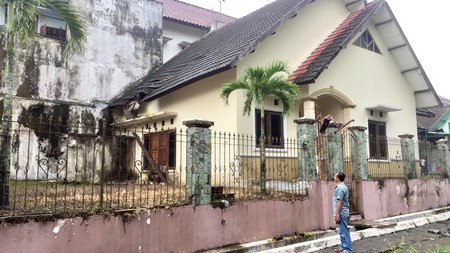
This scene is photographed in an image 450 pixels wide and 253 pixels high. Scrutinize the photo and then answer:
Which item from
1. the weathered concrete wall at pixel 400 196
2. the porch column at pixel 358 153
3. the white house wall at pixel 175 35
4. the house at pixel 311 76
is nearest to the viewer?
the weathered concrete wall at pixel 400 196

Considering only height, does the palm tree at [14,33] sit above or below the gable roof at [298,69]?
below

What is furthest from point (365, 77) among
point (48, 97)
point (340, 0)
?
point (48, 97)

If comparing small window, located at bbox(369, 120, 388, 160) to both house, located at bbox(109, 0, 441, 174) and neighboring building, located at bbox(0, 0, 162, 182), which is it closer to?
house, located at bbox(109, 0, 441, 174)

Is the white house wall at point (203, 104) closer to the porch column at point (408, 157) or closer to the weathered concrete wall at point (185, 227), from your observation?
the weathered concrete wall at point (185, 227)

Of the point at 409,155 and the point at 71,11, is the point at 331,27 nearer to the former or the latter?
the point at 409,155

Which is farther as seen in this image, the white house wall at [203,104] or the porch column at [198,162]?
the white house wall at [203,104]

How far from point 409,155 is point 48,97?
479 inches

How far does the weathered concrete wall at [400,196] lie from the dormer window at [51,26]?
11.8 meters

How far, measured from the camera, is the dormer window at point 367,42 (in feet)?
47.2

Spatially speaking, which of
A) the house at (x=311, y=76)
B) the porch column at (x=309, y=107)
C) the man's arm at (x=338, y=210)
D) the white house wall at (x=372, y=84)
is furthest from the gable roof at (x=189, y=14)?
the man's arm at (x=338, y=210)

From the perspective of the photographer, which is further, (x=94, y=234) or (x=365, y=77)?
(x=365, y=77)

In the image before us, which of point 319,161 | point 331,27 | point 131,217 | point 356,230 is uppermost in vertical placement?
point 331,27

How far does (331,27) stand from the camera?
46.9ft

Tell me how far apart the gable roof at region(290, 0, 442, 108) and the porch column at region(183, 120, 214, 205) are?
16.4ft
